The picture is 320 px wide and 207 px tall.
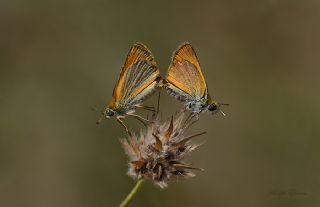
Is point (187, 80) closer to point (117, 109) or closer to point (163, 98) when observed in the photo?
point (117, 109)

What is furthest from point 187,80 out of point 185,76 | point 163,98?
point 163,98

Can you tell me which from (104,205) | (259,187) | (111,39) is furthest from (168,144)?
(111,39)

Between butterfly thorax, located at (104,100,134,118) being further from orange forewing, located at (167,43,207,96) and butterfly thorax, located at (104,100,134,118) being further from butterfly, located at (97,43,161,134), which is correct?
orange forewing, located at (167,43,207,96)

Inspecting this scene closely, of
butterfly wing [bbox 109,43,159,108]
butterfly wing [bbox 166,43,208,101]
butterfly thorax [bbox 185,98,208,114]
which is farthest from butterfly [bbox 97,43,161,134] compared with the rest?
butterfly thorax [bbox 185,98,208,114]

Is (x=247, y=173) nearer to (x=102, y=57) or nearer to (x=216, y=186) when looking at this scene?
(x=216, y=186)

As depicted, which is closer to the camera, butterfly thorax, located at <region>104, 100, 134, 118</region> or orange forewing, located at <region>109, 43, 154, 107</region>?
orange forewing, located at <region>109, 43, 154, 107</region>

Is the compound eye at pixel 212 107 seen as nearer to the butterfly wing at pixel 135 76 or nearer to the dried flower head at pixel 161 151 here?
the dried flower head at pixel 161 151

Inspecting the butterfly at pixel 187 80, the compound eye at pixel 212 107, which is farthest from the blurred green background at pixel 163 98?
the butterfly at pixel 187 80
